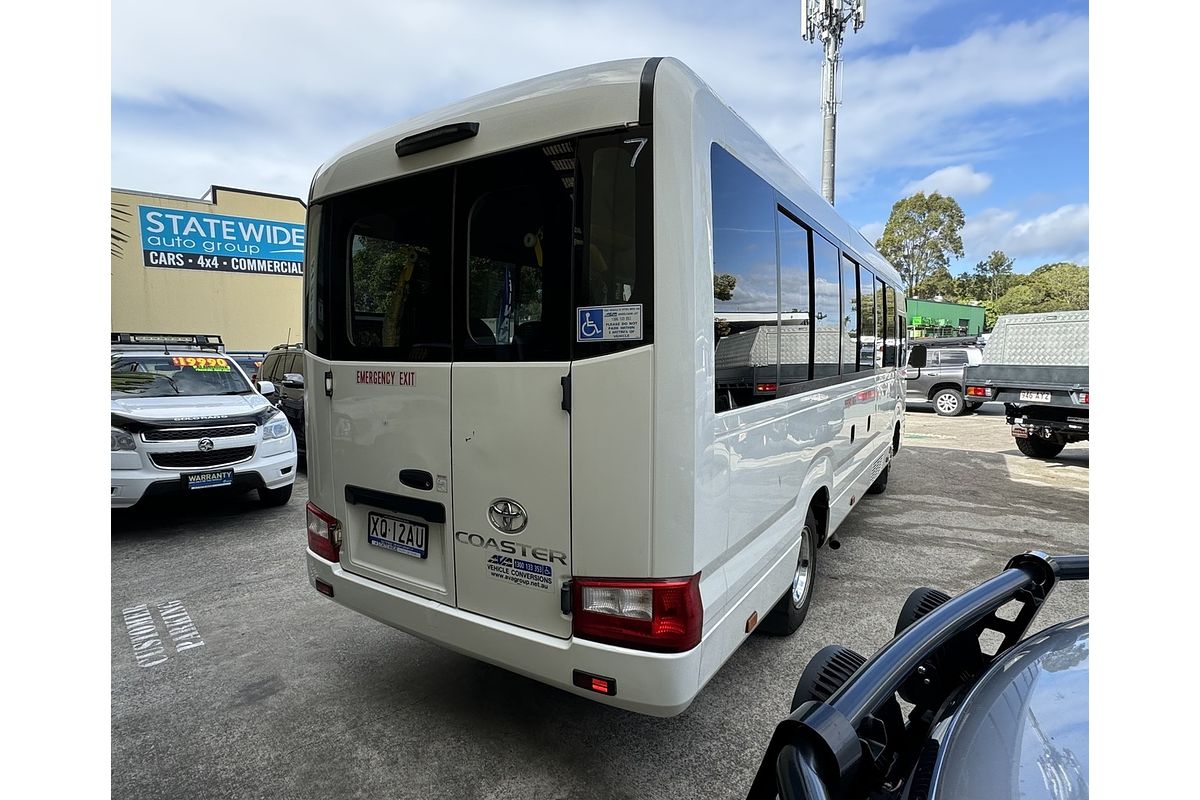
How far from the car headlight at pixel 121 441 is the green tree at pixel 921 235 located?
1984 inches

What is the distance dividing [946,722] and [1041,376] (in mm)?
9657

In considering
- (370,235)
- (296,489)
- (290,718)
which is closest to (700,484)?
(370,235)

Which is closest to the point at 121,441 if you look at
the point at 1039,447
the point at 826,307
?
the point at 826,307

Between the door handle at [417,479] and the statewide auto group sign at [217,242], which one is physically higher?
the statewide auto group sign at [217,242]

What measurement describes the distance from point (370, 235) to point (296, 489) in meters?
6.74

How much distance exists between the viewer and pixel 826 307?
420 cm

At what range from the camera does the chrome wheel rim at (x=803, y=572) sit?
3.91 metres

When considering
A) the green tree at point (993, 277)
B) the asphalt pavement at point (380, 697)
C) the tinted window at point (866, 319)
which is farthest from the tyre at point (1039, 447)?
the green tree at point (993, 277)

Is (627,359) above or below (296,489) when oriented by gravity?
above

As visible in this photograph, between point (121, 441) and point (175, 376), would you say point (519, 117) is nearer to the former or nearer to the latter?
point (121, 441)

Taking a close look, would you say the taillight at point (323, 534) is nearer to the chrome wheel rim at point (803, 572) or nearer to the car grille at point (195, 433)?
the chrome wheel rim at point (803, 572)

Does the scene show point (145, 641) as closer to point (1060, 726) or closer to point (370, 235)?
point (370, 235)

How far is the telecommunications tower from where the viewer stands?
49.5 ft

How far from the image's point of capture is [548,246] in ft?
7.92
